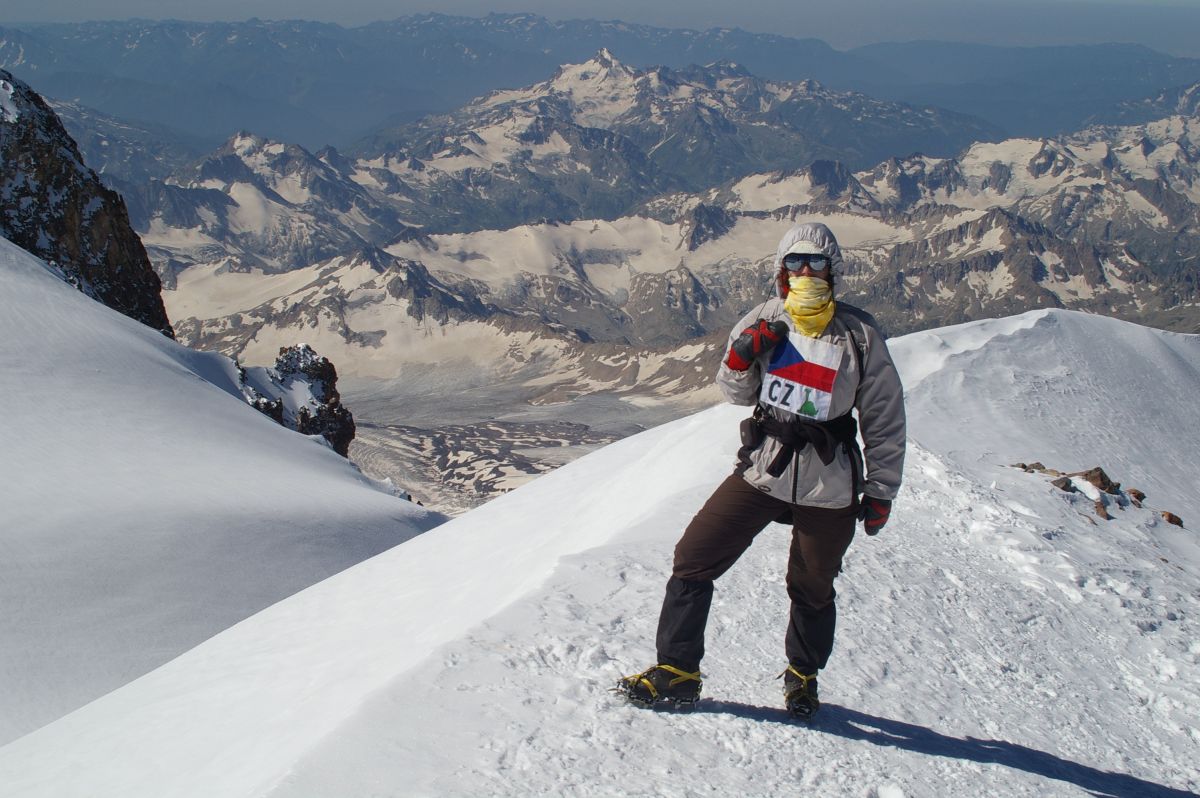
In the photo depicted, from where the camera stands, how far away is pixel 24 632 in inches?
495

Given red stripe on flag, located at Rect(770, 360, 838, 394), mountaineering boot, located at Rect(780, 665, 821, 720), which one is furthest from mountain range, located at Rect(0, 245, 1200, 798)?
red stripe on flag, located at Rect(770, 360, 838, 394)

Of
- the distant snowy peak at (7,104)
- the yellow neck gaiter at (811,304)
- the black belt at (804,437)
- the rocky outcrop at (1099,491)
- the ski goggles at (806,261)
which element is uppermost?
the distant snowy peak at (7,104)

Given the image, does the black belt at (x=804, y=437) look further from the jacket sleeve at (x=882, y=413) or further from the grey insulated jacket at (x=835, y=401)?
the jacket sleeve at (x=882, y=413)

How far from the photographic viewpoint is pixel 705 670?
7.32 m

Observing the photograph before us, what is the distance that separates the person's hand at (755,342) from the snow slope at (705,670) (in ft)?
8.35

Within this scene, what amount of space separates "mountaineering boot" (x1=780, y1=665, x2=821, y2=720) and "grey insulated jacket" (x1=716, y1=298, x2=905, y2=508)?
143 centimetres

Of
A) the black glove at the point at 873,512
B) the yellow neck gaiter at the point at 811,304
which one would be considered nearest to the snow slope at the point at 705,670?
the black glove at the point at 873,512

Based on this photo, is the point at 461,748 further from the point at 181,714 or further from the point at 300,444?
the point at 300,444

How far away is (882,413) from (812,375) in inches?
23.0

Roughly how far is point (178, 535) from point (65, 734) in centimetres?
1018

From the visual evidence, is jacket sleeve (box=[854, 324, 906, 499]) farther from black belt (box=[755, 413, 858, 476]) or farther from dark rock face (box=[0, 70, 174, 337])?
dark rock face (box=[0, 70, 174, 337])

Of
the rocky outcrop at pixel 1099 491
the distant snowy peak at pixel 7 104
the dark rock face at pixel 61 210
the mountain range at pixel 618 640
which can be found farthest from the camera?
the distant snowy peak at pixel 7 104

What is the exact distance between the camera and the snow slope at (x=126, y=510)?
509 inches

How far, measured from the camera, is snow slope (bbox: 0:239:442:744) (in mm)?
12930
